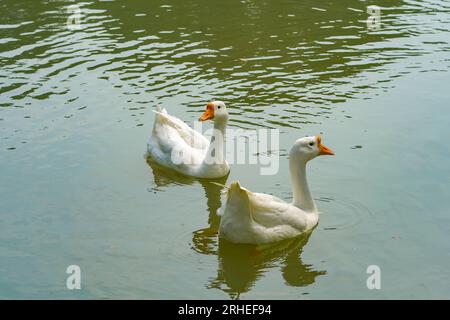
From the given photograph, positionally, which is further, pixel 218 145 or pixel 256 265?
pixel 218 145

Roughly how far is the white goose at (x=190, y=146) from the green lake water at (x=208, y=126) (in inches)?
10.8

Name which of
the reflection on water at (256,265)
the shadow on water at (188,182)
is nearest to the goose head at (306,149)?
the reflection on water at (256,265)

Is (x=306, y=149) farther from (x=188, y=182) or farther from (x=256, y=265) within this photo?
(x=188, y=182)

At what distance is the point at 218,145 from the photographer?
14539mm

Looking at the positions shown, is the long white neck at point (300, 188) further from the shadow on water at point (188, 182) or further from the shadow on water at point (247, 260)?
the shadow on water at point (188, 182)

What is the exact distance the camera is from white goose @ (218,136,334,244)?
11500 mm

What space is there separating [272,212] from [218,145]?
2981mm

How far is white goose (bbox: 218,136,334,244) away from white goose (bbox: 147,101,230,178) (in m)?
1.94

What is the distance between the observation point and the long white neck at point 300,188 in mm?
12516

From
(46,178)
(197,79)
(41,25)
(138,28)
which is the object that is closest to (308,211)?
(46,178)

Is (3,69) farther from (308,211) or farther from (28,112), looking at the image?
(308,211)

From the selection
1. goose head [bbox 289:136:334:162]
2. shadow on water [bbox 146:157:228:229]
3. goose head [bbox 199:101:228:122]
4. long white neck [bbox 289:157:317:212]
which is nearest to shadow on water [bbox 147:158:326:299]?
long white neck [bbox 289:157:317:212]

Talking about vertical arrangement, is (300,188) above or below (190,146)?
above

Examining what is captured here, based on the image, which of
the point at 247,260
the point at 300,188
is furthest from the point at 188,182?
the point at 247,260
